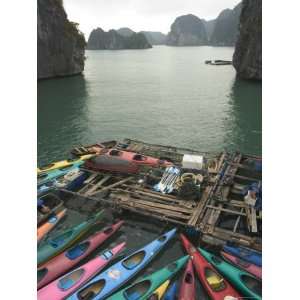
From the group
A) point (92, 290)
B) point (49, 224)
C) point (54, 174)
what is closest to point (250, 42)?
point (54, 174)

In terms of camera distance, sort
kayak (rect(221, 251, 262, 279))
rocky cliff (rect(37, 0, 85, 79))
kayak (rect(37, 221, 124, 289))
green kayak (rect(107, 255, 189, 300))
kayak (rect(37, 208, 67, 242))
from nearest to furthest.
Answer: green kayak (rect(107, 255, 189, 300))
kayak (rect(37, 221, 124, 289))
kayak (rect(221, 251, 262, 279))
kayak (rect(37, 208, 67, 242))
rocky cliff (rect(37, 0, 85, 79))

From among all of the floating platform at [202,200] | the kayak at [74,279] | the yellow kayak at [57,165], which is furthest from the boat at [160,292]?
the yellow kayak at [57,165]

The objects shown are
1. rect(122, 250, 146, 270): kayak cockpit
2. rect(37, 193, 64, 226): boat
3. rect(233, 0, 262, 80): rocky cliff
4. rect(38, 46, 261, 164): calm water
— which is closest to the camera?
rect(122, 250, 146, 270): kayak cockpit

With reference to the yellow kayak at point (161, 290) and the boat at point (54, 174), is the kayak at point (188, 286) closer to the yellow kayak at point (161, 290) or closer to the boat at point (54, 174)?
the yellow kayak at point (161, 290)

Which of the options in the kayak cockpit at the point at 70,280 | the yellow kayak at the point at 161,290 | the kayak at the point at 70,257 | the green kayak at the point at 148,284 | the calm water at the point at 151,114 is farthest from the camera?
the calm water at the point at 151,114

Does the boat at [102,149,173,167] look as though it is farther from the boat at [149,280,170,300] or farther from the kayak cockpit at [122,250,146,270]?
the boat at [149,280,170,300]

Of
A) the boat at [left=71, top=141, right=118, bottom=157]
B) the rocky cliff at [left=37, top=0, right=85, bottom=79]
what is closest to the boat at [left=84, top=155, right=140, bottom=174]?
the boat at [left=71, top=141, right=118, bottom=157]

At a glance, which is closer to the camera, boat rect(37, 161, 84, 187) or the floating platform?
the floating platform
